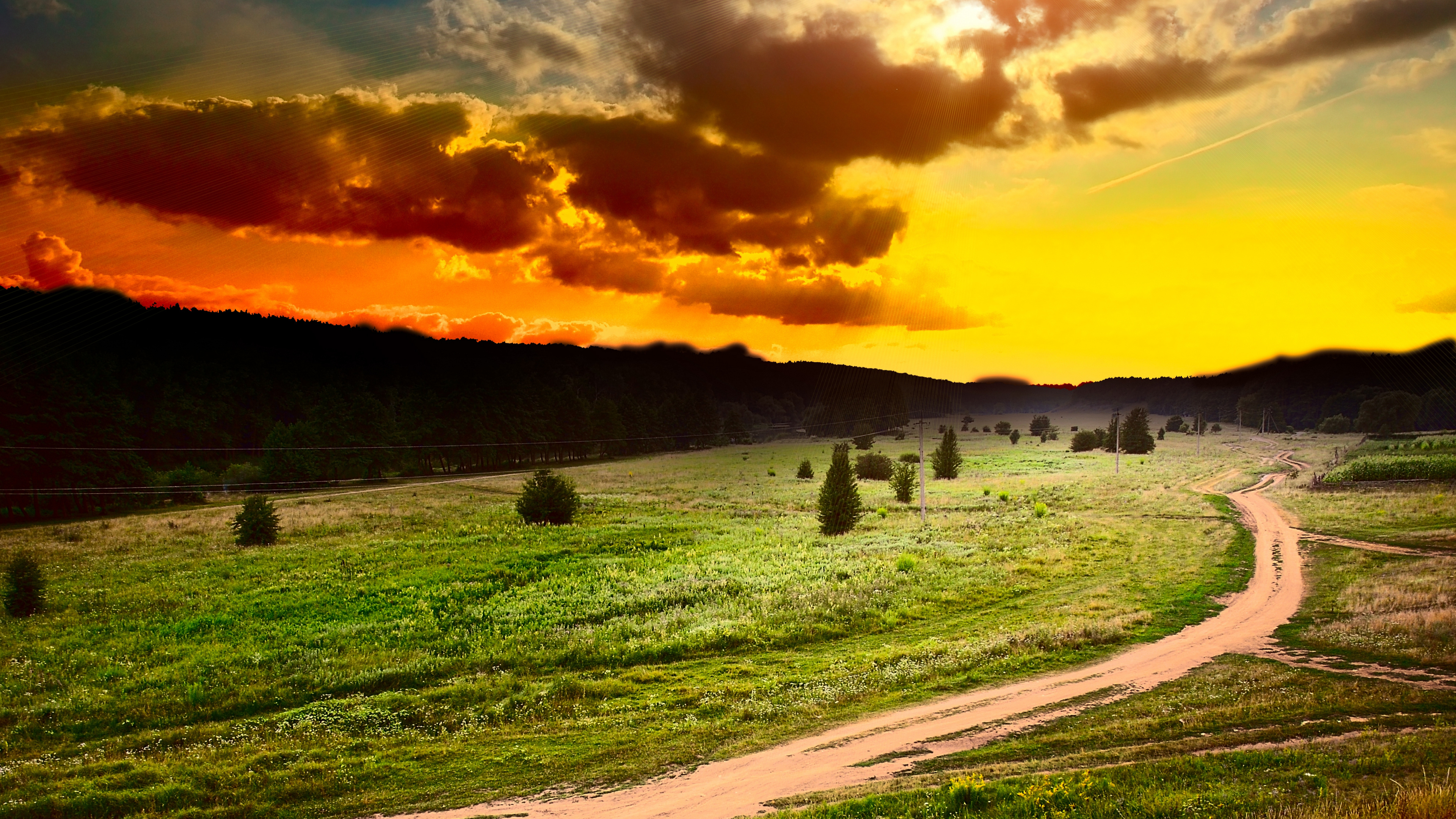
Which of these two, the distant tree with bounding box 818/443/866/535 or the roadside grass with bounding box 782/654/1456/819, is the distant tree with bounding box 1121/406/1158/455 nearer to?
the distant tree with bounding box 818/443/866/535

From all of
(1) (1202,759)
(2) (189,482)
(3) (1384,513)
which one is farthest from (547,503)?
(3) (1384,513)

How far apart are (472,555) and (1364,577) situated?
150 ft

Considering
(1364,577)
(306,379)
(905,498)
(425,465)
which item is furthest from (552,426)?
(1364,577)

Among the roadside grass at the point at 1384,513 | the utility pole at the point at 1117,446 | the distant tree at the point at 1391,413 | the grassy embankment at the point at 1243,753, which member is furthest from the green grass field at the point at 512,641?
the distant tree at the point at 1391,413

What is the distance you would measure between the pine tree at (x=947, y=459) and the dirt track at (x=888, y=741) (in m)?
56.0

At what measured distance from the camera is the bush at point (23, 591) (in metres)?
28.2

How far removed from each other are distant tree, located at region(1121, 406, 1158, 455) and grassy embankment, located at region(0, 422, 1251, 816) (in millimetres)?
67980

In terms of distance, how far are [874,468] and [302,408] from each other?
112m

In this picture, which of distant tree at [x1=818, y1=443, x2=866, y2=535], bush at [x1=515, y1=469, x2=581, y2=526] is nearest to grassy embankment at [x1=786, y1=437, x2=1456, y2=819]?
distant tree at [x1=818, y1=443, x2=866, y2=535]

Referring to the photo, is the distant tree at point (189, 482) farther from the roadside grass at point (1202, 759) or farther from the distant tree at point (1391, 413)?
the distant tree at point (1391, 413)

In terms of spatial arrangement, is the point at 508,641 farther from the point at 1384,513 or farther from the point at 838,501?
the point at 1384,513

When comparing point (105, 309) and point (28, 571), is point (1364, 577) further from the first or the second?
point (105, 309)

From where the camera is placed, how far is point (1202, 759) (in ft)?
37.9

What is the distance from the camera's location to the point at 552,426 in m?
120
